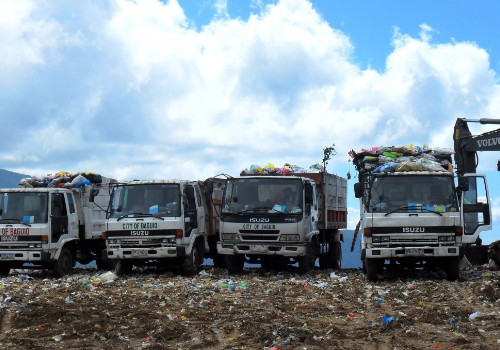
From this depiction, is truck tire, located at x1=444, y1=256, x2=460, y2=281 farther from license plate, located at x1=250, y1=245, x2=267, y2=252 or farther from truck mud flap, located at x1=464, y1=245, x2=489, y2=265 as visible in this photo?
truck mud flap, located at x1=464, y1=245, x2=489, y2=265

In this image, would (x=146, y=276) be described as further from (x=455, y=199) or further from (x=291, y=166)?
(x=455, y=199)

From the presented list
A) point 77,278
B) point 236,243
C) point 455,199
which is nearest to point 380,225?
point 455,199

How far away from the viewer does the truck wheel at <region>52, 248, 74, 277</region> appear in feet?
60.7

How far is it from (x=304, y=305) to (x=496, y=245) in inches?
343

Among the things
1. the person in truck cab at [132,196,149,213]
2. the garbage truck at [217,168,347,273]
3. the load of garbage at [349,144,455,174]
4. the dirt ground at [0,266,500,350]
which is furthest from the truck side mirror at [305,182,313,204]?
the person in truck cab at [132,196,149,213]

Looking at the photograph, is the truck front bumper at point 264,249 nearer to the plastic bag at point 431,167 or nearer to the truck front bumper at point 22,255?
the plastic bag at point 431,167

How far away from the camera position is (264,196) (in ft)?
56.9

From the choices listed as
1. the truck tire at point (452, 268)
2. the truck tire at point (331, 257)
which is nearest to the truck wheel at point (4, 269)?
Result: the truck tire at point (331, 257)

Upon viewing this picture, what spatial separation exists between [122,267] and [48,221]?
2.11 metres

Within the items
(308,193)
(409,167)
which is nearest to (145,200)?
(308,193)

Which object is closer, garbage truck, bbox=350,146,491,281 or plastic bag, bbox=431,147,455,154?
garbage truck, bbox=350,146,491,281

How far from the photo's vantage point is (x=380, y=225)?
15.4m

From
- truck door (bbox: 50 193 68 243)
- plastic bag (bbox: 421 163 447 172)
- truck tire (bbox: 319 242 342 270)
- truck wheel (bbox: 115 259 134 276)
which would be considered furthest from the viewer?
truck tire (bbox: 319 242 342 270)

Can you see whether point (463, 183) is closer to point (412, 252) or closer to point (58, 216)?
point (412, 252)
